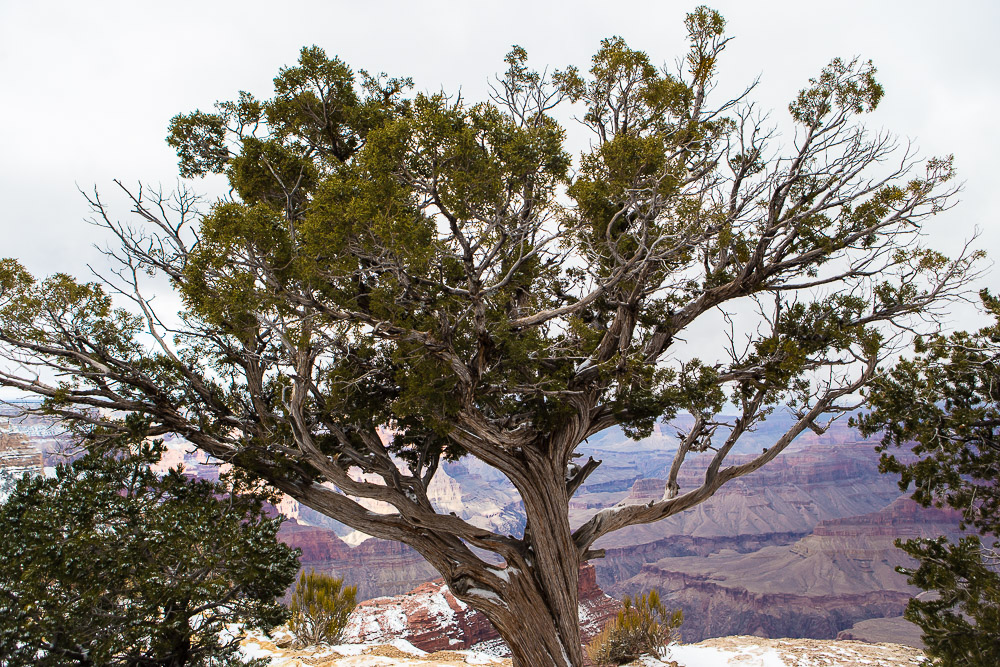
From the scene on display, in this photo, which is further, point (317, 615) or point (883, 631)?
point (883, 631)

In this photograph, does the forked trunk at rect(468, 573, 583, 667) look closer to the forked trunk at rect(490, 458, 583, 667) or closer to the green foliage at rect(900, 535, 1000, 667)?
the forked trunk at rect(490, 458, 583, 667)

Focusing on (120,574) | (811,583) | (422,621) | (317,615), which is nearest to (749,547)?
(811,583)

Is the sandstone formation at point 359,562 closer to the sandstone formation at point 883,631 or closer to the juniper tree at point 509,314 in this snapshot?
the sandstone formation at point 883,631

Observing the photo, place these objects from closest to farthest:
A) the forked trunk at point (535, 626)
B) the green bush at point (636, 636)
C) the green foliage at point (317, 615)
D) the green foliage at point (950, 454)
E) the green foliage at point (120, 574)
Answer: the green foliage at point (120, 574)
the green foliage at point (950, 454)
the forked trunk at point (535, 626)
the green bush at point (636, 636)
the green foliage at point (317, 615)

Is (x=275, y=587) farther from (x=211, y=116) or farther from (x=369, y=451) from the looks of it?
(x=211, y=116)

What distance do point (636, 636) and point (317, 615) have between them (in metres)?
5.92

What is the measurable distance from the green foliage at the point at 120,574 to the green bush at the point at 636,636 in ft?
22.3

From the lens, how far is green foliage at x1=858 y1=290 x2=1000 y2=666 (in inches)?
246

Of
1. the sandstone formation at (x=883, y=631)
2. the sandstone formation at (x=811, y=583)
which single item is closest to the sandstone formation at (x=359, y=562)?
the sandstone formation at (x=811, y=583)

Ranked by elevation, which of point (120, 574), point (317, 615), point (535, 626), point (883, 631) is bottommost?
point (883, 631)

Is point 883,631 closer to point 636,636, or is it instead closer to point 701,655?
point 701,655

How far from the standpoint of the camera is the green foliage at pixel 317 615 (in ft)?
37.0

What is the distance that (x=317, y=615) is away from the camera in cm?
1148

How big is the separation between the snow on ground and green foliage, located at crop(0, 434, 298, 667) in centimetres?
398
